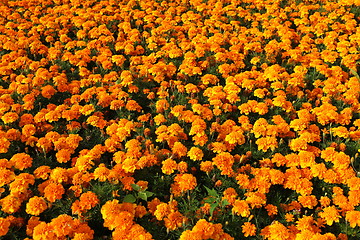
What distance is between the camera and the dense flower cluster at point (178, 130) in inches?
125

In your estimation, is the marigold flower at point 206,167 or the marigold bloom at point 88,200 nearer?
the marigold bloom at point 88,200

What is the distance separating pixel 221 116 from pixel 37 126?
236 centimetres

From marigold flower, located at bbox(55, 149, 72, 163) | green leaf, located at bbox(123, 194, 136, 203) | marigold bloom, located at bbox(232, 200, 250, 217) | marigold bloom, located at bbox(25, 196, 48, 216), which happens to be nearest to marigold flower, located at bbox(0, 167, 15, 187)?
marigold bloom, located at bbox(25, 196, 48, 216)

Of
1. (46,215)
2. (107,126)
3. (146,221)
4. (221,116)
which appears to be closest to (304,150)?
(221,116)

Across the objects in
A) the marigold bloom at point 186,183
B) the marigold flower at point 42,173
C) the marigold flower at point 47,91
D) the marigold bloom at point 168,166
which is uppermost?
the marigold flower at point 47,91

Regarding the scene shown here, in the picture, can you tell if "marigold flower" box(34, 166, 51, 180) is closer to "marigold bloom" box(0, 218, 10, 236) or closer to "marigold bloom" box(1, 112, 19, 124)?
"marigold bloom" box(0, 218, 10, 236)

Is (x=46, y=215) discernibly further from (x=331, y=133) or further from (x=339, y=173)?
(x=331, y=133)

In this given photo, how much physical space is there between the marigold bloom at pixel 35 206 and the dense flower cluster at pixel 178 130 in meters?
0.01

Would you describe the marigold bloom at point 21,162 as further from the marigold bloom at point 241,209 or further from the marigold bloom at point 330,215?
the marigold bloom at point 330,215

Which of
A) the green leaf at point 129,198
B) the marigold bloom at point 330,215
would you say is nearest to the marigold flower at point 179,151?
the green leaf at point 129,198

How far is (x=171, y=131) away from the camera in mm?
4020

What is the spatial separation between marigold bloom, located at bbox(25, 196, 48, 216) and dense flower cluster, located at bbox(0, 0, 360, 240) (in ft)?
0.04

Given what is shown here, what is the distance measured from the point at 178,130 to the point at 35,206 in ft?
5.73

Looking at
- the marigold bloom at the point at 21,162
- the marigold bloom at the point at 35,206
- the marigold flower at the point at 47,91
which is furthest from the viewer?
the marigold flower at the point at 47,91
